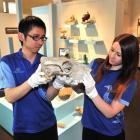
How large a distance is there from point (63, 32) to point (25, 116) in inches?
156

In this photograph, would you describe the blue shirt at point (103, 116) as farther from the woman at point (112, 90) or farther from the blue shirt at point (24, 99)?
the blue shirt at point (24, 99)

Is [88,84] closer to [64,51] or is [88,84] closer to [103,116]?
[103,116]

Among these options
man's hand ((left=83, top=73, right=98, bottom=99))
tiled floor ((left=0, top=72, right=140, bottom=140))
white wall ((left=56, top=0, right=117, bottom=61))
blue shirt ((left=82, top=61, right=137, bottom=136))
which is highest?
white wall ((left=56, top=0, right=117, bottom=61))

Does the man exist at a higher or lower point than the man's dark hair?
lower

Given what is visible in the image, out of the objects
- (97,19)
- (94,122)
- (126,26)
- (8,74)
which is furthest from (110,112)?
(126,26)

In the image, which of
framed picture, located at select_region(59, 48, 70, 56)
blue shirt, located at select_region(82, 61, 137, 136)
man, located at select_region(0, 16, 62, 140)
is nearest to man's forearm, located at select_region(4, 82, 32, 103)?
man, located at select_region(0, 16, 62, 140)

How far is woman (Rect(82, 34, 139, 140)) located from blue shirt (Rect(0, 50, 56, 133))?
306mm

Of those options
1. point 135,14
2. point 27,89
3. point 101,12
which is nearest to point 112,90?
point 27,89

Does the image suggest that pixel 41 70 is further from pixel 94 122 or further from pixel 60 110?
pixel 60 110

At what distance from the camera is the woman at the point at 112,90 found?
1.10 m

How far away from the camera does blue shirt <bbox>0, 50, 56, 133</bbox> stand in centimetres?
107

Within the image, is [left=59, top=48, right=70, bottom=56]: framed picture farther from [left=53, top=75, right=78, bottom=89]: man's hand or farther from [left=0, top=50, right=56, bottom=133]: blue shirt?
[left=53, top=75, right=78, bottom=89]: man's hand

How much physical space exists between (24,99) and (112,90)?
558 millimetres

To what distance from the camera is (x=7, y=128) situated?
8.30 ft
